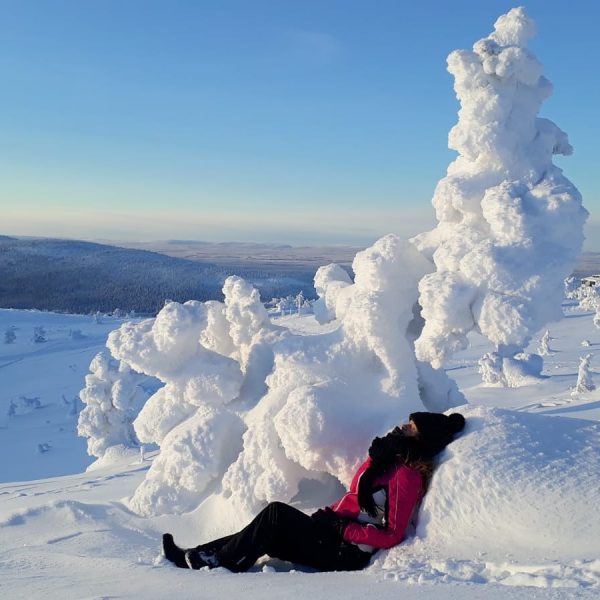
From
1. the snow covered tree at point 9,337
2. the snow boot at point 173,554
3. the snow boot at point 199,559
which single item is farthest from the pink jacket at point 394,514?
the snow covered tree at point 9,337

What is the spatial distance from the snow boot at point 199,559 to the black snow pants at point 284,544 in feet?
0.13

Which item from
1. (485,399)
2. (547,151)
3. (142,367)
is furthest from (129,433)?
(547,151)

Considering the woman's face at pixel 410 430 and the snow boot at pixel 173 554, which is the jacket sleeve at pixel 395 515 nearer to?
the woman's face at pixel 410 430

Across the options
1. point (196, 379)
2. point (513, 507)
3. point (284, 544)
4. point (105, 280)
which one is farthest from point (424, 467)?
point (105, 280)

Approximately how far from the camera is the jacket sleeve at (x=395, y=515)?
14.1 ft

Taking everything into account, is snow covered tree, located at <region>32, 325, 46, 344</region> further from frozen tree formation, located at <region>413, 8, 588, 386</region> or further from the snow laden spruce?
frozen tree formation, located at <region>413, 8, 588, 386</region>

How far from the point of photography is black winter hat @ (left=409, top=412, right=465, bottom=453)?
4582 millimetres

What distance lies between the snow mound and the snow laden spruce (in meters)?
0.96

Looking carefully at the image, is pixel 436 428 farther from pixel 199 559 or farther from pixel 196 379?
pixel 196 379

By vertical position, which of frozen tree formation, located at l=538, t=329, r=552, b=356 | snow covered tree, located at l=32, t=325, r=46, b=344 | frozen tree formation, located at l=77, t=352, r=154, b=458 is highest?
frozen tree formation, located at l=538, t=329, r=552, b=356

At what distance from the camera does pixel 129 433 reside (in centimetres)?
1820

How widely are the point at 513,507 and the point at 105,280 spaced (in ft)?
430

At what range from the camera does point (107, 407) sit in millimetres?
17438

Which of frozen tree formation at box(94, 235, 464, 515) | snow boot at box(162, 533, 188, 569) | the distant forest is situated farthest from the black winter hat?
the distant forest
